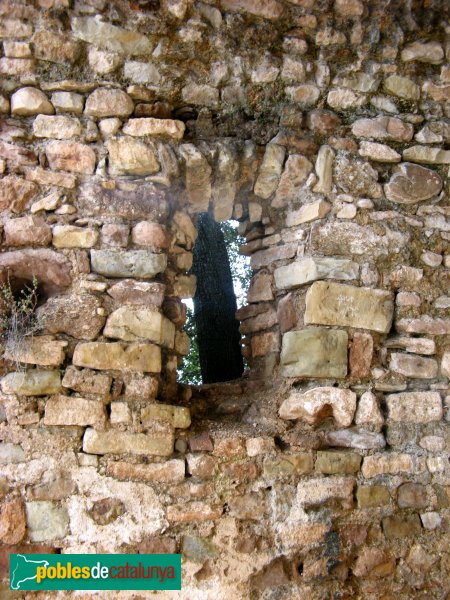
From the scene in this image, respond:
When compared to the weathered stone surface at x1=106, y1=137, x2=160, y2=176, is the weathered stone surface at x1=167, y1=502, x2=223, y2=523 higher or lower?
lower

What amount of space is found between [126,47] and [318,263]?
4.62 feet

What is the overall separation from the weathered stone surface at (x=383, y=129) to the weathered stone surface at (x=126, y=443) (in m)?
1.84

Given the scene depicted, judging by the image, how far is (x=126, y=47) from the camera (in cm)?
315

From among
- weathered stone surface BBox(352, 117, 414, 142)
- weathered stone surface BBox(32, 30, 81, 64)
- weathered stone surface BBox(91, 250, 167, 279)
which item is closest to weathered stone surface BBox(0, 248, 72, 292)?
weathered stone surface BBox(91, 250, 167, 279)

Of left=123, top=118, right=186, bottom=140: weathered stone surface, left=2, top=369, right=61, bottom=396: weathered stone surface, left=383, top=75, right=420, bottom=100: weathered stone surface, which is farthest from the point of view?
left=383, top=75, right=420, bottom=100: weathered stone surface

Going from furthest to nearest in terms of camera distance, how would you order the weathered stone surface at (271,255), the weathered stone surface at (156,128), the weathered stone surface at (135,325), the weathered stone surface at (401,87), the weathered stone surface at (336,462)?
the weathered stone surface at (401,87) < the weathered stone surface at (271,255) < the weathered stone surface at (156,128) < the weathered stone surface at (336,462) < the weathered stone surface at (135,325)

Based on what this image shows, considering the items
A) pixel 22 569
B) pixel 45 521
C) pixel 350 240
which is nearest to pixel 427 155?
pixel 350 240

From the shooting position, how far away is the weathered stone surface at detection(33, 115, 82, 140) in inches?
119

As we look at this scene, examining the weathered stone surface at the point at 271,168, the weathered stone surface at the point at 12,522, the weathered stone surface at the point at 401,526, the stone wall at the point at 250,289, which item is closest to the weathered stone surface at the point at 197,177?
the stone wall at the point at 250,289

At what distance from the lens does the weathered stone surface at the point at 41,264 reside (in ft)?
9.47

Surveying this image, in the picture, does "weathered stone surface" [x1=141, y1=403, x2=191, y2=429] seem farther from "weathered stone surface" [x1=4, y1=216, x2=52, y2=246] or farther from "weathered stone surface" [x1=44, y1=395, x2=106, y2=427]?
"weathered stone surface" [x1=4, y1=216, x2=52, y2=246]

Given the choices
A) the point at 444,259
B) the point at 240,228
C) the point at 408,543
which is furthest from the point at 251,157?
the point at 408,543

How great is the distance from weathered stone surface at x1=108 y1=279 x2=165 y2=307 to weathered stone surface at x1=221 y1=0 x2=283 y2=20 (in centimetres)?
148

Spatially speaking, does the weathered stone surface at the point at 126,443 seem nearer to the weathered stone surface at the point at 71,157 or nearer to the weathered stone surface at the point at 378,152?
the weathered stone surface at the point at 71,157
